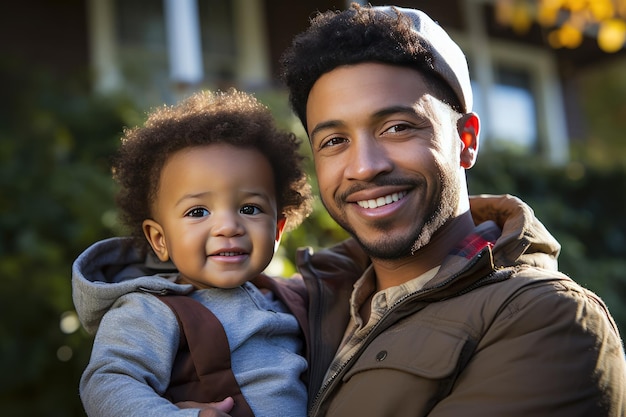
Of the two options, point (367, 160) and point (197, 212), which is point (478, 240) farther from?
point (197, 212)

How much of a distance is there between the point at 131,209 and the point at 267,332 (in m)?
0.74

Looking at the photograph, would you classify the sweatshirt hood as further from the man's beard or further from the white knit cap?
the white knit cap

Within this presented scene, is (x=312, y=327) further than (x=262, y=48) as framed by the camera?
No

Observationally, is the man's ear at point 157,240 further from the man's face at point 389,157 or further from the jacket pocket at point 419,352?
the jacket pocket at point 419,352

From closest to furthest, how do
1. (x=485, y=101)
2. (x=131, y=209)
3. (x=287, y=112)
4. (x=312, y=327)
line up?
(x=312, y=327), (x=131, y=209), (x=287, y=112), (x=485, y=101)

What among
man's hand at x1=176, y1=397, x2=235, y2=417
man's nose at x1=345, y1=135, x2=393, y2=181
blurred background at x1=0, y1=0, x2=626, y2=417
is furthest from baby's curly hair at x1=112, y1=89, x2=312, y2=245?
blurred background at x1=0, y1=0, x2=626, y2=417

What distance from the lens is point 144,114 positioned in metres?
5.42

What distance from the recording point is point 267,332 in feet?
8.89

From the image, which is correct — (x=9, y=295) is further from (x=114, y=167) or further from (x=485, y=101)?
(x=485, y=101)

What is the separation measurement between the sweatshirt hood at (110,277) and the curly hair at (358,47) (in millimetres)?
832

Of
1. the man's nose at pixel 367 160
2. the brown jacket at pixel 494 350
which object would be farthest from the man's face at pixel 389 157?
the brown jacket at pixel 494 350

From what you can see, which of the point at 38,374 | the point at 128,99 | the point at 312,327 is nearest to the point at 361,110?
the point at 312,327

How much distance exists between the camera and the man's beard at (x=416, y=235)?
2596mm

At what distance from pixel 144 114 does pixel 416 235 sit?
10.7ft
